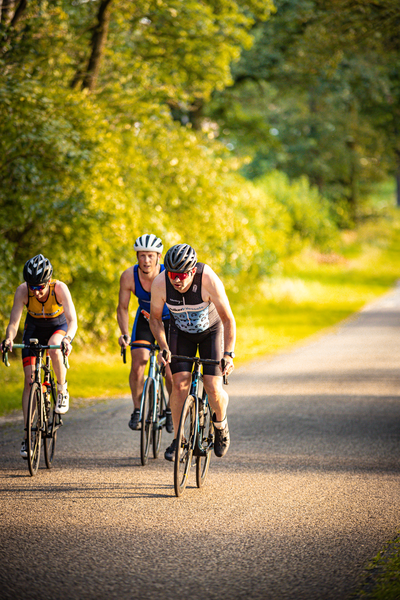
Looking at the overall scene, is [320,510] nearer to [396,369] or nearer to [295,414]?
[295,414]

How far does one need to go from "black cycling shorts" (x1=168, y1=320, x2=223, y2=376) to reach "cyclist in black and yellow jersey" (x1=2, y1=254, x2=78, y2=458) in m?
0.97

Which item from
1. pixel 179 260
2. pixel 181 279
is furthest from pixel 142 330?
pixel 179 260

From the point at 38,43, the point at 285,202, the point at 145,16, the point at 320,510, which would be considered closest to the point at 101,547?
the point at 320,510

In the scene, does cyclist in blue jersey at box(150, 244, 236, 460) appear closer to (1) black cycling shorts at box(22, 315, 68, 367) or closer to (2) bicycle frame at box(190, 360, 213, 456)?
(2) bicycle frame at box(190, 360, 213, 456)

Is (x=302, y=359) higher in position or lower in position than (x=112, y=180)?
lower

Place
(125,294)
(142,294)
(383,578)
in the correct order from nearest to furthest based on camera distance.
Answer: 1. (383,578)
2. (142,294)
3. (125,294)

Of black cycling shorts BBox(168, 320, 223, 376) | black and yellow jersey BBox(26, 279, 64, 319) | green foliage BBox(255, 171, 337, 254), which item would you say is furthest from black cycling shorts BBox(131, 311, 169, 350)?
green foliage BBox(255, 171, 337, 254)

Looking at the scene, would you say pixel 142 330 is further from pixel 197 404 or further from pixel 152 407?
pixel 197 404

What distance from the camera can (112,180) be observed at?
11094mm

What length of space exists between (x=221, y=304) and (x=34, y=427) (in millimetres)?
2095

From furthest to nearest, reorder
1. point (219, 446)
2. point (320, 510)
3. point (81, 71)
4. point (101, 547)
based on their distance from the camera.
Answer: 1. point (81, 71)
2. point (219, 446)
3. point (320, 510)
4. point (101, 547)

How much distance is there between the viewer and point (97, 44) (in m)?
13.3

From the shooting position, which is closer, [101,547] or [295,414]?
[101,547]

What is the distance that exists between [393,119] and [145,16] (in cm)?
1712
